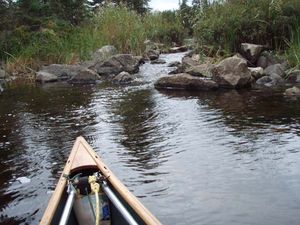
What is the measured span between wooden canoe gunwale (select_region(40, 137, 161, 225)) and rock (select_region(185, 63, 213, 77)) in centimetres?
749

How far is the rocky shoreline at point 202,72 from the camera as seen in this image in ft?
37.2

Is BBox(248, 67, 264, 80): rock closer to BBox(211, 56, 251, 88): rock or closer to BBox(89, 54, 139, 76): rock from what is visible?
BBox(211, 56, 251, 88): rock

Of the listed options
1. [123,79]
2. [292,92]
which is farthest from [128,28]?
[292,92]

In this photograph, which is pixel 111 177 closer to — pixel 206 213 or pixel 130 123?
pixel 206 213

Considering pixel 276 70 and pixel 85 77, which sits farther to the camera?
pixel 85 77

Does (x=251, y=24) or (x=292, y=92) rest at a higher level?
(x=251, y=24)

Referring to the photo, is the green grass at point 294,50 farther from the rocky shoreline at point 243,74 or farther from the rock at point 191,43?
the rock at point 191,43

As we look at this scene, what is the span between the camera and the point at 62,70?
1652 cm

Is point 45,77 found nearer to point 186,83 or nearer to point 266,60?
point 186,83

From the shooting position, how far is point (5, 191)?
5434 mm

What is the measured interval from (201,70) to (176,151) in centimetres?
663

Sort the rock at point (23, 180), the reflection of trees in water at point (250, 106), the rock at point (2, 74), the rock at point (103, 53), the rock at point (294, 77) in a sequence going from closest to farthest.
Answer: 1. the rock at point (23, 180)
2. the reflection of trees in water at point (250, 106)
3. the rock at point (294, 77)
4. the rock at point (2, 74)
5. the rock at point (103, 53)

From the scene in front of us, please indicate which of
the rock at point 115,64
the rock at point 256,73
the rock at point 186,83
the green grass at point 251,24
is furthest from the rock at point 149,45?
the rock at point 256,73

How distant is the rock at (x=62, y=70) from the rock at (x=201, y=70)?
16.2ft
